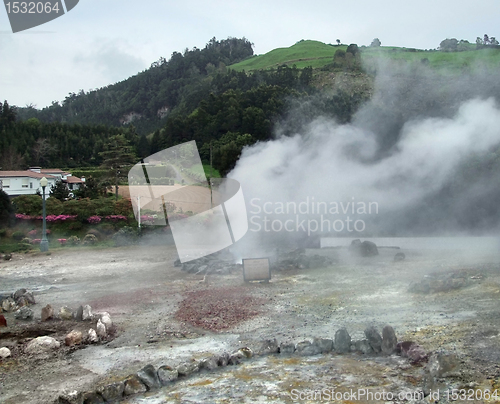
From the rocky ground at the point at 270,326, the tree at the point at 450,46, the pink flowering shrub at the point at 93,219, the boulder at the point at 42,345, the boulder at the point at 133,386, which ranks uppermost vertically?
the tree at the point at 450,46

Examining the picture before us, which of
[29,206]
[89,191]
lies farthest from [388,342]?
[89,191]

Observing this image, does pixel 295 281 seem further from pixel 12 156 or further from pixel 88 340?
pixel 12 156

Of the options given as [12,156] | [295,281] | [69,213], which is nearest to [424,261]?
[295,281]

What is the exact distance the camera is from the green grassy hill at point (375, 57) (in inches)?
1233

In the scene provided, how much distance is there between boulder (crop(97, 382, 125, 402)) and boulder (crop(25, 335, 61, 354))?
2573mm

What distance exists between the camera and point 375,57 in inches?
2016

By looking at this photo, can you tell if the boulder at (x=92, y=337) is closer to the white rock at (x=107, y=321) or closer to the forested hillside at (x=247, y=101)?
the white rock at (x=107, y=321)

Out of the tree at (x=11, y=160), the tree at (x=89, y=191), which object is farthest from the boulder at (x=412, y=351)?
the tree at (x=11, y=160)

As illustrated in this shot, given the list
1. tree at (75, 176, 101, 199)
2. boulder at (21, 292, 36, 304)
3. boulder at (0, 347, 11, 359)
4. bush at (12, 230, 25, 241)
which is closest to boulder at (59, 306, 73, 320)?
boulder at (21, 292, 36, 304)

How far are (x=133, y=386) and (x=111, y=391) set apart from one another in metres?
0.30

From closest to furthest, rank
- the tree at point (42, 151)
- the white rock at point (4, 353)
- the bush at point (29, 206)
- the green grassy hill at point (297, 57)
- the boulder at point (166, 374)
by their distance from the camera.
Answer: the boulder at point (166, 374) → the white rock at point (4, 353) → the bush at point (29, 206) → the tree at point (42, 151) → the green grassy hill at point (297, 57)

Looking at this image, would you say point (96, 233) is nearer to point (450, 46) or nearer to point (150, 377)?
point (150, 377)

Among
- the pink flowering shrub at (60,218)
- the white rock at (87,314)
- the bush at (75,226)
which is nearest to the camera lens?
the white rock at (87,314)

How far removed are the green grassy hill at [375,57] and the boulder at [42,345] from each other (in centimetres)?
2701
